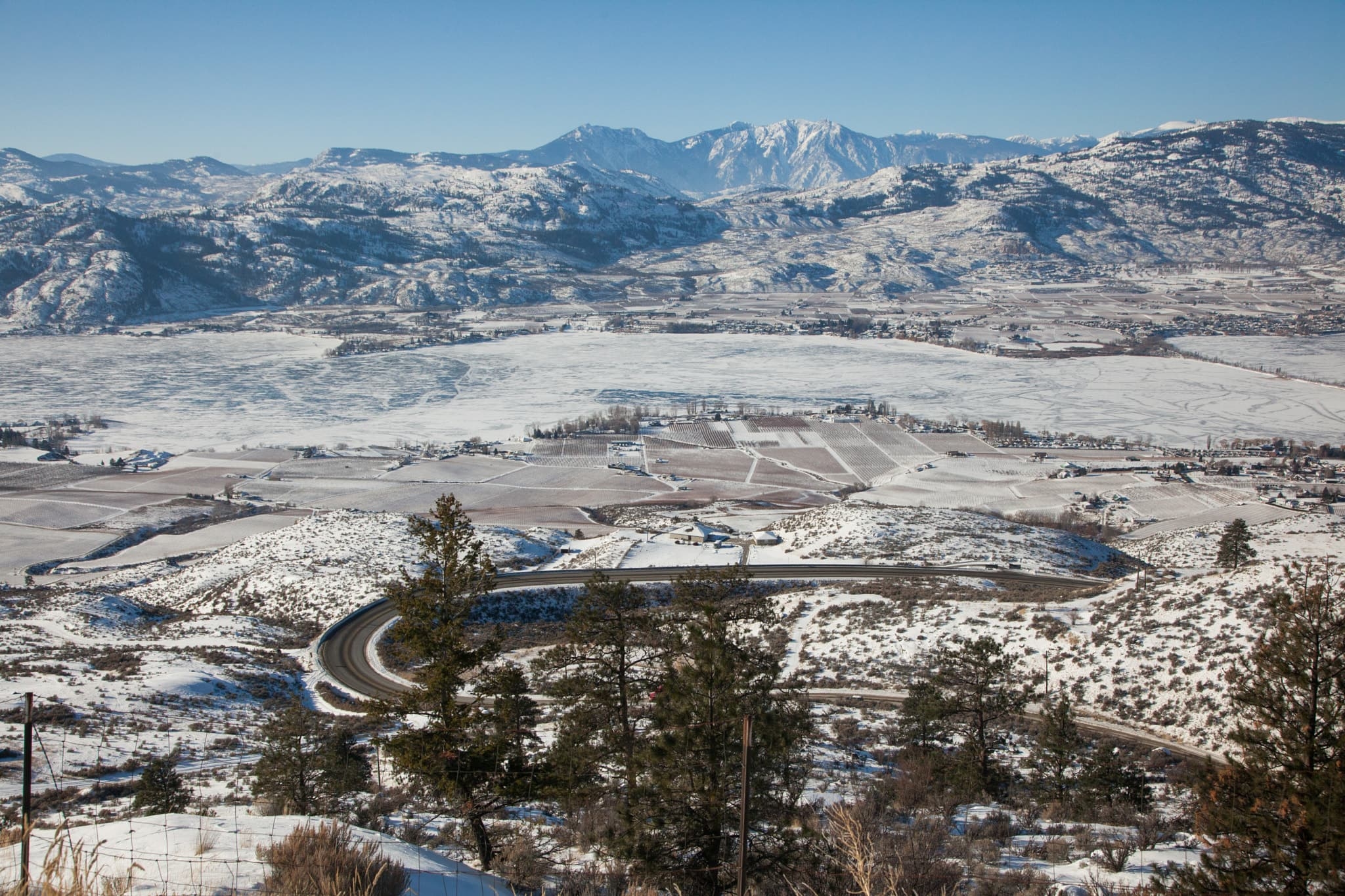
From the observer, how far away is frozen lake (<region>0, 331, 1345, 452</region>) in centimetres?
12138

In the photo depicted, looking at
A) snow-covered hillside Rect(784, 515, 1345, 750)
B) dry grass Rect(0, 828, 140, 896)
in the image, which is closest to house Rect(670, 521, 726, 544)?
snow-covered hillside Rect(784, 515, 1345, 750)

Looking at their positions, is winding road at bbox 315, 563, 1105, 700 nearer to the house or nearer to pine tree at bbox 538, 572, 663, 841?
the house

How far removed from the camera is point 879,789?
62.7 feet

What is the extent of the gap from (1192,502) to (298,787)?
8389 centimetres

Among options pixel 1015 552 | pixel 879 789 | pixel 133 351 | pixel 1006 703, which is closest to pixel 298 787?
pixel 879 789

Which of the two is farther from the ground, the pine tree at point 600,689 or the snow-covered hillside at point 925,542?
the pine tree at point 600,689

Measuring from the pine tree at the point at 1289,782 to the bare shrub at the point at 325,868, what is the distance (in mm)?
9065

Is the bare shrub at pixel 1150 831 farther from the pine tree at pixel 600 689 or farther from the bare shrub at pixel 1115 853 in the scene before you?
the pine tree at pixel 600 689

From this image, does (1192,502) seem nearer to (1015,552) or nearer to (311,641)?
(1015,552)

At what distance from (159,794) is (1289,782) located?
17.6 metres

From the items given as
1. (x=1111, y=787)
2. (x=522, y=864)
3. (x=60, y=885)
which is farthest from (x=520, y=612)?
(x=60, y=885)

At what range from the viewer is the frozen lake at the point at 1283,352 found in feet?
497

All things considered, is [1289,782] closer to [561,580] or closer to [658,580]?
[658,580]

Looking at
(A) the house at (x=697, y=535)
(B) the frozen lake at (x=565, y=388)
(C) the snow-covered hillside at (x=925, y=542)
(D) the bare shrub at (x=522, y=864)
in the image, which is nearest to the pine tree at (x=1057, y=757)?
(D) the bare shrub at (x=522, y=864)
